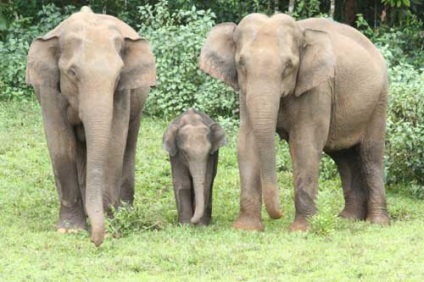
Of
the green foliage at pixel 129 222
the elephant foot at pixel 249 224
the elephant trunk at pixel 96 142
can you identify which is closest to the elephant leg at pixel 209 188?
the elephant foot at pixel 249 224

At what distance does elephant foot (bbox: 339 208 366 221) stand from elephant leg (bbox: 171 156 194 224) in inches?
64.3

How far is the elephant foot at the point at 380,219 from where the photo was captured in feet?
37.8

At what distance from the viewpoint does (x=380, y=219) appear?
11.6 metres

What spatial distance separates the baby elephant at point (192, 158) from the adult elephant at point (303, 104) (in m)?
0.43

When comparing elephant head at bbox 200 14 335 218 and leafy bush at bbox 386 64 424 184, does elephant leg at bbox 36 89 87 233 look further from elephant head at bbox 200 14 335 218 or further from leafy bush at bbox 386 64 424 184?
leafy bush at bbox 386 64 424 184

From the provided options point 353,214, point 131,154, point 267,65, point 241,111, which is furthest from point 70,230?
point 353,214

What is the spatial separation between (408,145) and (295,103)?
8.60 feet

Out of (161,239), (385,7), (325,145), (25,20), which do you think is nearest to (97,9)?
(25,20)

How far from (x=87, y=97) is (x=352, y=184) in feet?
10.9

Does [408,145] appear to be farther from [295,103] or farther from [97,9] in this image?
[97,9]

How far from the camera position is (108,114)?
987 cm

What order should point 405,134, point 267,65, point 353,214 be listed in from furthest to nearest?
point 405,134
point 353,214
point 267,65

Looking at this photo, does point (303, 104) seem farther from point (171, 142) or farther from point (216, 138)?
point (171, 142)

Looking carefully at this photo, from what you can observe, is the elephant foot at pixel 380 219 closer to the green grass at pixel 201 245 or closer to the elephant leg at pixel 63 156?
the green grass at pixel 201 245
